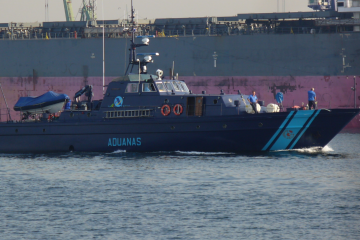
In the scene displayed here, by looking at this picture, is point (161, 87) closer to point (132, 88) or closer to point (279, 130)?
point (132, 88)

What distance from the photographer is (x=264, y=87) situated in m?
41.4

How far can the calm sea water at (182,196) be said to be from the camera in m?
12.6

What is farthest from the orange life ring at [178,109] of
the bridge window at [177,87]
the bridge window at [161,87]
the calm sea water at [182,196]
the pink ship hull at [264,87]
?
the pink ship hull at [264,87]

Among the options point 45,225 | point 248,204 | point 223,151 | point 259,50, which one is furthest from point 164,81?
point 259,50

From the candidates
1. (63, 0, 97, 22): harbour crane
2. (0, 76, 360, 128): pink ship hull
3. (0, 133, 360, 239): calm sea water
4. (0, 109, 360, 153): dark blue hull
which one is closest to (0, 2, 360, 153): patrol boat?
(0, 109, 360, 153): dark blue hull

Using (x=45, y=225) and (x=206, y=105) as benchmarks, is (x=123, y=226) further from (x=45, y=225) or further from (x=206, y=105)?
(x=206, y=105)

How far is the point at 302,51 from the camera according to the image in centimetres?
4188

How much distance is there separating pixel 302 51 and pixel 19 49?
75.5 feet

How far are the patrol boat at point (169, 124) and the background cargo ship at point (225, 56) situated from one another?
16.6 metres

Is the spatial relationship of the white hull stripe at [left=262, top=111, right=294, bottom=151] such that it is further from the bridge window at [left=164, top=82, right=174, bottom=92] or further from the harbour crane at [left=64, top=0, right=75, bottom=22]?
the harbour crane at [left=64, top=0, right=75, bottom=22]

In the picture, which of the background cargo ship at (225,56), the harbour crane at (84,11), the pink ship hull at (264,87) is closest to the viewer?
the pink ship hull at (264,87)

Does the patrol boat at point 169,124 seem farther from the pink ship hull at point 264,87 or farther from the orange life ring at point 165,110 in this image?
the pink ship hull at point 264,87

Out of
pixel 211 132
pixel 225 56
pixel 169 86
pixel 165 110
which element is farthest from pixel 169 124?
pixel 225 56

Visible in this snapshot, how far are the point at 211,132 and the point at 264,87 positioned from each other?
2054cm
